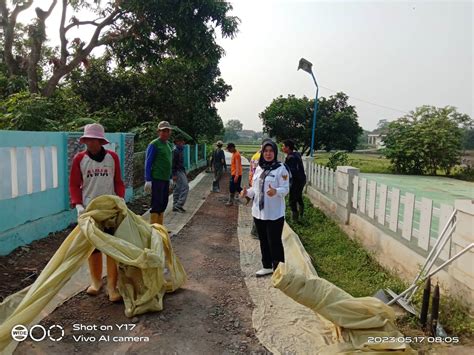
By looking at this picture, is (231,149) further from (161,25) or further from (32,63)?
(32,63)

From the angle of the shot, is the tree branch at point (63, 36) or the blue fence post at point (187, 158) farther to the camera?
the blue fence post at point (187, 158)

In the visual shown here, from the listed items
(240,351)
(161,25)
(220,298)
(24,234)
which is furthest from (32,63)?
(240,351)

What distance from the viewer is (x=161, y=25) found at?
11.5 m

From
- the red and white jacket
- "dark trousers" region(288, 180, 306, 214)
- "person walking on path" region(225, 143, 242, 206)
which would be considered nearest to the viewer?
the red and white jacket

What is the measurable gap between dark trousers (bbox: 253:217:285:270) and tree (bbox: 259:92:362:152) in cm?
2274

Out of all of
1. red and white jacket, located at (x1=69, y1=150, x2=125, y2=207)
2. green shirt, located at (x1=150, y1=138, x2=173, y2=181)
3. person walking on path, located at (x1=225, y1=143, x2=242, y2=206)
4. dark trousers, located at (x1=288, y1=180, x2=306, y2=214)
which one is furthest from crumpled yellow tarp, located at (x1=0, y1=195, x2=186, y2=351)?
person walking on path, located at (x1=225, y1=143, x2=242, y2=206)

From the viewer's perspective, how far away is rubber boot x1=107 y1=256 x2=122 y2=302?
11.0 ft

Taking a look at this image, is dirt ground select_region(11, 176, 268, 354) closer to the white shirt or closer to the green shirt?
the white shirt

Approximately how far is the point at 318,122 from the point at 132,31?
17.4 m

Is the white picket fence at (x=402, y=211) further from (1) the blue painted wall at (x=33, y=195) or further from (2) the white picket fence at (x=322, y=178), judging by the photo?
(1) the blue painted wall at (x=33, y=195)

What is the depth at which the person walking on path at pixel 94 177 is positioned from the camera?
11.3 feet

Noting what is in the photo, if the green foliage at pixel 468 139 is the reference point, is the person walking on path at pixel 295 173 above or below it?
below

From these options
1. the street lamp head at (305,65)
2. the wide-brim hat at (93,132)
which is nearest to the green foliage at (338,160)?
the street lamp head at (305,65)
